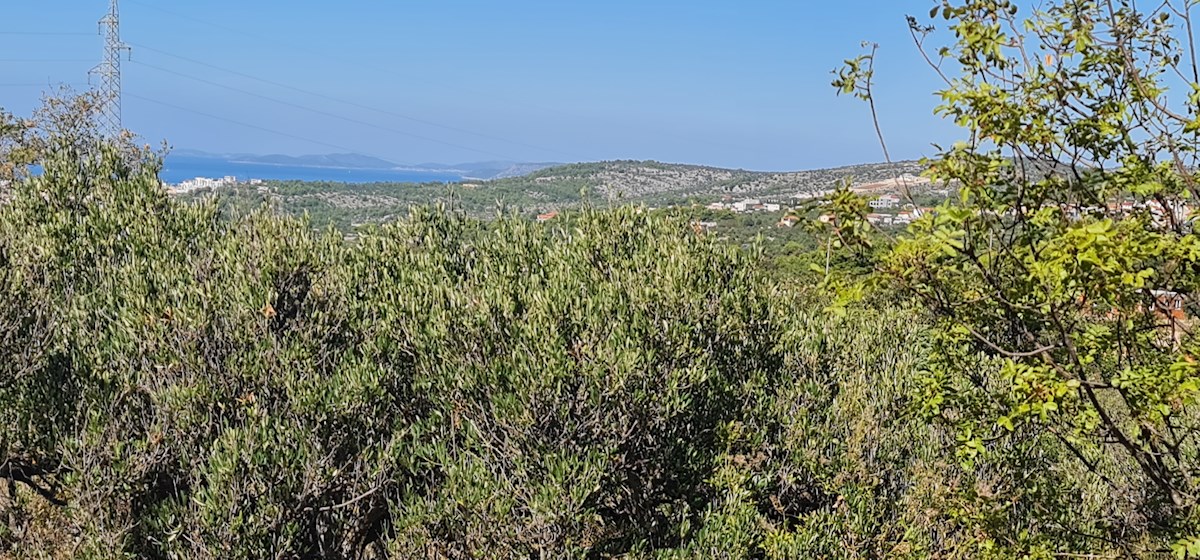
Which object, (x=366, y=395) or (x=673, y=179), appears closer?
(x=366, y=395)

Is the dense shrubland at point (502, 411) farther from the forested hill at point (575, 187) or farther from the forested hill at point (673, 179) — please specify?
the forested hill at point (673, 179)

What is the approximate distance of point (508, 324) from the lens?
1087 centimetres

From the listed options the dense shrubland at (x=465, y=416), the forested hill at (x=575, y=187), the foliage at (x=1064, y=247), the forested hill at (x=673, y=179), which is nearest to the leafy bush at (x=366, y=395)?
the dense shrubland at (x=465, y=416)

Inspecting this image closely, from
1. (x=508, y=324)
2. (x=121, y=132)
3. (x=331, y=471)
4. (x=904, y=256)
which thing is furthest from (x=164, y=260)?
(x=121, y=132)

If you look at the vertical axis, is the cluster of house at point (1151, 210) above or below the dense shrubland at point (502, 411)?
→ above

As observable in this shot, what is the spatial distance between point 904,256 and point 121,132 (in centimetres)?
3783

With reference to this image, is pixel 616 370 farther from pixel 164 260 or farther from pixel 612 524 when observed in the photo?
pixel 164 260

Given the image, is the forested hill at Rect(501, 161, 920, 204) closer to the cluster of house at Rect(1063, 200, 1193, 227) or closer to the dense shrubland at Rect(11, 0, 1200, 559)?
the dense shrubland at Rect(11, 0, 1200, 559)

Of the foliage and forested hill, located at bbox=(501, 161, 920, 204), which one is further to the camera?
forested hill, located at bbox=(501, 161, 920, 204)

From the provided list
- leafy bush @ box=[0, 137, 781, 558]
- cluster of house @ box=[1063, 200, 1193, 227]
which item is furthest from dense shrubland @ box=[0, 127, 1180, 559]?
cluster of house @ box=[1063, 200, 1193, 227]

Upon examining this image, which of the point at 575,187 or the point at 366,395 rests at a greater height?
the point at 575,187

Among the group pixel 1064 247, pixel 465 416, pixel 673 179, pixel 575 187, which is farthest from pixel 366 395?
pixel 673 179

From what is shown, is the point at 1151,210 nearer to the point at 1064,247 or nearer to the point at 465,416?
the point at 1064,247

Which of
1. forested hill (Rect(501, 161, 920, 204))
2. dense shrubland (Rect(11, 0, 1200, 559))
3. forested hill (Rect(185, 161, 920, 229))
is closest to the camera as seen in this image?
dense shrubland (Rect(11, 0, 1200, 559))
